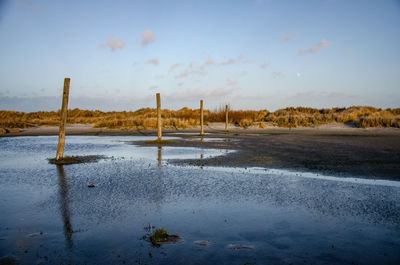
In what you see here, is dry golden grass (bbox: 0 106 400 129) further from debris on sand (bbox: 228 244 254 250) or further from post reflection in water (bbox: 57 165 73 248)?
debris on sand (bbox: 228 244 254 250)

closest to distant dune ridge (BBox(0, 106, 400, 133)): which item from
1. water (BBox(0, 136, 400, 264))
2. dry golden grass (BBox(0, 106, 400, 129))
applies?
dry golden grass (BBox(0, 106, 400, 129))

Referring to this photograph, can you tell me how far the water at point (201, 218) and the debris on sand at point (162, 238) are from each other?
12 cm

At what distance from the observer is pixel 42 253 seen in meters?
4.52

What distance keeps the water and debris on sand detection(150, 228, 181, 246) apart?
118 millimetres

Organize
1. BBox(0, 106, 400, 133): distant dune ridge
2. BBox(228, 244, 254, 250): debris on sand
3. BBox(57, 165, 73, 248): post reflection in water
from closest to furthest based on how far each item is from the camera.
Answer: BBox(228, 244, 254, 250): debris on sand
BBox(57, 165, 73, 248): post reflection in water
BBox(0, 106, 400, 133): distant dune ridge

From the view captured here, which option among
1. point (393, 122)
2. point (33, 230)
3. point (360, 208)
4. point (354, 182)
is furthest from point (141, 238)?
point (393, 122)

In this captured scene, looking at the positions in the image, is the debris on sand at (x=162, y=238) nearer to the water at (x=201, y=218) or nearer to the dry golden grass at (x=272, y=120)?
the water at (x=201, y=218)

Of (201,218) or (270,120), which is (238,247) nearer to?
(201,218)

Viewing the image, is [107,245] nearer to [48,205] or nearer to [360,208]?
[48,205]

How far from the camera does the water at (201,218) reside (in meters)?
4.52

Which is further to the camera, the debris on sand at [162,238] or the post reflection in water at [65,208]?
the post reflection in water at [65,208]

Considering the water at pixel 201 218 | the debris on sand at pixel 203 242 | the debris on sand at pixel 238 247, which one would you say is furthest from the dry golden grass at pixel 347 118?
the debris on sand at pixel 203 242

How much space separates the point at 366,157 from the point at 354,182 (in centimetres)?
650

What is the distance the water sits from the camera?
452cm
